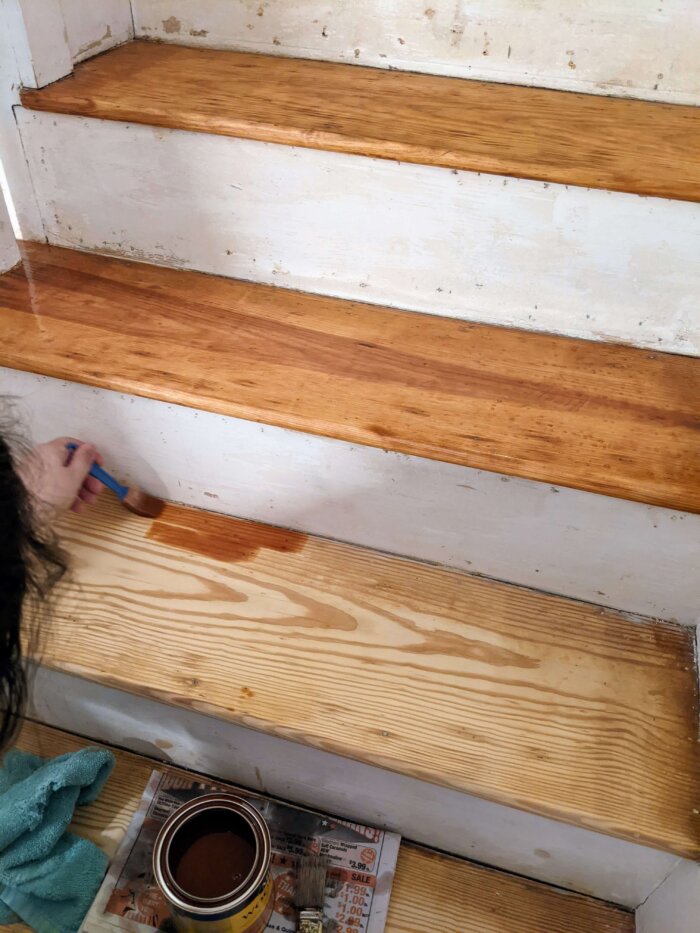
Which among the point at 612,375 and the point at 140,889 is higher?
the point at 612,375

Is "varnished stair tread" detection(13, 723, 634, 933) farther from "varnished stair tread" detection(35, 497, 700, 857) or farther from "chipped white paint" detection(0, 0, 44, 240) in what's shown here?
"chipped white paint" detection(0, 0, 44, 240)

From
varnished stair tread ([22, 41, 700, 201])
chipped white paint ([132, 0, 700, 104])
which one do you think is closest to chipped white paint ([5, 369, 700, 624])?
varnished stair tread ([22, 41, 700, 201])

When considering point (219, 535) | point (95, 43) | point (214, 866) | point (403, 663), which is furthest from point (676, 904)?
point (95, 43)

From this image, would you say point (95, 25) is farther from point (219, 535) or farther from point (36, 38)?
point (219, 535)

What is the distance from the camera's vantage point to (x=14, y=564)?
58cm

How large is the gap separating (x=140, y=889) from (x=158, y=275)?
76 centimetres

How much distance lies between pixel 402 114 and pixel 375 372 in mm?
330

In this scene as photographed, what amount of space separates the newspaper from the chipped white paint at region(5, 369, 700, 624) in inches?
14.2

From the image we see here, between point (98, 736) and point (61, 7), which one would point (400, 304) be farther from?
point (98, 736)

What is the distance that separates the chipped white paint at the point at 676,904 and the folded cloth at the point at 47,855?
632 millimetres

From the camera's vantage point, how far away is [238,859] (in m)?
0.83

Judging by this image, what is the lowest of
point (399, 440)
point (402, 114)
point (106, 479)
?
point (106, 479)

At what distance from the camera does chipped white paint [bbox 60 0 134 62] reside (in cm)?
100

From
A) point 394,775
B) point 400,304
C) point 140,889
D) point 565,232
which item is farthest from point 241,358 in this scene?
point 140,889
